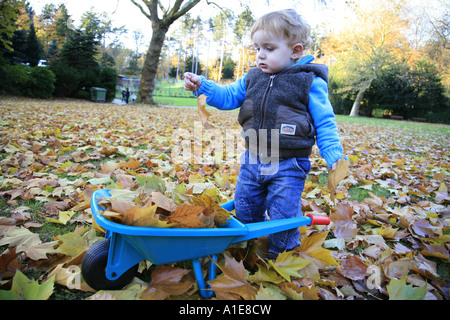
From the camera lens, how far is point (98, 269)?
1.19m

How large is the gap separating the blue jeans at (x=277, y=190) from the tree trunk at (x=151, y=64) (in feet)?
43.5

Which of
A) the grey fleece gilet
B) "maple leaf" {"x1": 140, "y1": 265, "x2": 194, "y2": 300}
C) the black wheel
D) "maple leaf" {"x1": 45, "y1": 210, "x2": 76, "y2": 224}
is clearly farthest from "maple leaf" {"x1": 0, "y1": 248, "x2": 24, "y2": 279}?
the grey fleece gilet

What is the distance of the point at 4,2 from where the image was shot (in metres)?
9.34

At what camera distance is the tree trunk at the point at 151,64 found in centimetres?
1341

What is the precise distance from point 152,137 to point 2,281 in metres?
3.64

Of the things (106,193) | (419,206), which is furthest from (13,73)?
(419,206)

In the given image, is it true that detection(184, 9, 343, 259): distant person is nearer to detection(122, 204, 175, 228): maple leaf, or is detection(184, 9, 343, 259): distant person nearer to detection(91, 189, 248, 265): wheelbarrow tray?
detection(91, 189, 248, 265): wheelbarrow tray

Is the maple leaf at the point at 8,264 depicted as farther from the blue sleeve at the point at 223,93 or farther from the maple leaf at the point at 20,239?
the blue sleeve at the point at 223,93

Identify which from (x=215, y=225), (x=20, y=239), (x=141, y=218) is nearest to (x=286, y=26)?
(x=215, y=225)

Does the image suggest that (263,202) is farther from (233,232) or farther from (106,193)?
(106,193)

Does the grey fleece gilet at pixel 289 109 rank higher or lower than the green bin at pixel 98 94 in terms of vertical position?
lower

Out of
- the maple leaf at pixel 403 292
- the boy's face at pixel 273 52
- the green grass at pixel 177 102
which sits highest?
the green grass at pixel 177 102

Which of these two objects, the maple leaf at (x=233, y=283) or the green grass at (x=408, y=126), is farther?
the green grass at (x=408, y=126)

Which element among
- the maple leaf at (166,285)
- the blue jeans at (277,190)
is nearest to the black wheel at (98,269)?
the maple leaf at (166,285)
